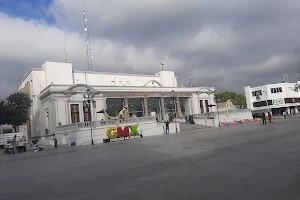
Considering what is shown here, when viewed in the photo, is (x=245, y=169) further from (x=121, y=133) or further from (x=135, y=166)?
(x=121, y=133)

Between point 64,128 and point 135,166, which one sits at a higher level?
point 64,128

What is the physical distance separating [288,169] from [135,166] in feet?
18.7

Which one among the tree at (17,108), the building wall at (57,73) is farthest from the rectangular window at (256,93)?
the tree at (17,108)

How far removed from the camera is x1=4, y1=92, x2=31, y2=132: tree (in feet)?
131

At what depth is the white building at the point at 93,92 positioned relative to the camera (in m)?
35.8

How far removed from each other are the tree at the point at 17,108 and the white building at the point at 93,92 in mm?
1990

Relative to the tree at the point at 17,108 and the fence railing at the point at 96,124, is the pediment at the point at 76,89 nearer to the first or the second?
the fence railing at the point at 96,124

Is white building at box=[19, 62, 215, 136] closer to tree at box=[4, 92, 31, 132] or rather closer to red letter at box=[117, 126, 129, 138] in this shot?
tree at box=[4, 92, 31, 132]

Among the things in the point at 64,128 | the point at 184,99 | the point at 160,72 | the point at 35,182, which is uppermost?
the point at 160,72

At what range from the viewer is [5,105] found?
4012 centimetres

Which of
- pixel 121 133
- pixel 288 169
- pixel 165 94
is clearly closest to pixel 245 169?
pixel 288 169

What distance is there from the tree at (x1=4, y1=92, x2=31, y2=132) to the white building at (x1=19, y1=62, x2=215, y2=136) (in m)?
1.99

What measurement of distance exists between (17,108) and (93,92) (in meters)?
14.6

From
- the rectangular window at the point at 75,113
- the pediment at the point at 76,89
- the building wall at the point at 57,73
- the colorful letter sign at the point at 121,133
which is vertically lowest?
the colorful letter sign at the point at 121,133
